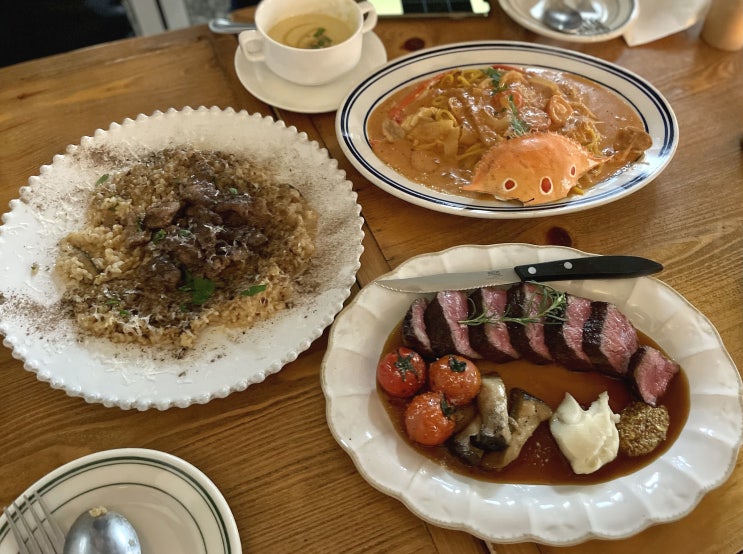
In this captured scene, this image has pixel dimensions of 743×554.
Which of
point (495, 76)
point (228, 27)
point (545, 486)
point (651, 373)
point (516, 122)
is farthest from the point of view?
point (228, 27)

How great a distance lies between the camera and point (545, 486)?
1.24 m

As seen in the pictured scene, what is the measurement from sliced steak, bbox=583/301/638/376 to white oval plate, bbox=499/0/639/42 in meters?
1.21

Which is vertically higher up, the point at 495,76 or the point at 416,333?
the point at 495,76

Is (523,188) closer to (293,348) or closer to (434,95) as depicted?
(434,95)

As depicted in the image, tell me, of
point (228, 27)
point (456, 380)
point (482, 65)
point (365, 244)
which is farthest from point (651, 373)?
point (228, 27)

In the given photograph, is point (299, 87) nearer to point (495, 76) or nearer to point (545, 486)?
point (495, 76)

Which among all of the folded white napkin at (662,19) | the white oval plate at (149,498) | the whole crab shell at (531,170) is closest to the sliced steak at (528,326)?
the whole crab shell at (531,170)

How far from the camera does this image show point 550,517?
1171 mm

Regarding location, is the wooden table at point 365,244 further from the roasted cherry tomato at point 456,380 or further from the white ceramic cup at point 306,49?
the roasted cherry tomato at point 456,380

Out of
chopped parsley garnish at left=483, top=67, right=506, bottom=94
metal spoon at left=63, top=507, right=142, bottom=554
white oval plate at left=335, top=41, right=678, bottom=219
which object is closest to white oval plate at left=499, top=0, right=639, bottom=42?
white oval plate at left=335, top=41, right=678, bottom=219

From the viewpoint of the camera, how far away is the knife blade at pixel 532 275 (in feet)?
4.82

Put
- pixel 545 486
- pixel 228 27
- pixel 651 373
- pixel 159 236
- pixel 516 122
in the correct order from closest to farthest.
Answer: pixel 545 486 < pixel 651 373 < pixel 159 236 < pixel 516 122 < pixel 228 27

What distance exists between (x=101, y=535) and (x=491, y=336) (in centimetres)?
89

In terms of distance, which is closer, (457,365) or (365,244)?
(457,365)
